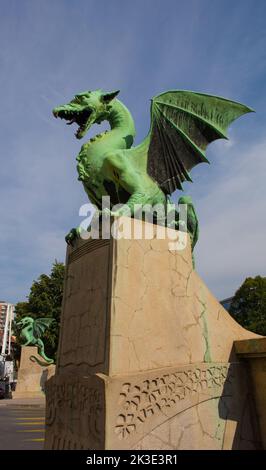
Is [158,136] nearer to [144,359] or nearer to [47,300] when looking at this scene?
[144,359]

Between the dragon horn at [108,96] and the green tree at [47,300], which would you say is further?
the green tree at [47,300]

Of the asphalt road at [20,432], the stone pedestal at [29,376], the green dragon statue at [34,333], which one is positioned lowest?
the asphalt road at [20,432]

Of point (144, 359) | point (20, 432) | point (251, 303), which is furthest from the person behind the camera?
point (251, 303)

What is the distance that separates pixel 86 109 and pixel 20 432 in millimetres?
6952

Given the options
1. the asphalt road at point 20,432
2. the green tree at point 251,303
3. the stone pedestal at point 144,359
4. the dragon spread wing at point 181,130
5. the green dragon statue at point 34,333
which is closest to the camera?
the stone pedestal at point 144,359

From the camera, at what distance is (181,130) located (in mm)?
4812

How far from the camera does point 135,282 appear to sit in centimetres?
344

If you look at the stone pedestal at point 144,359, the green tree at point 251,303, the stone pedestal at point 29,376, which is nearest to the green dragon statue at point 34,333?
the stone pedestal at point 29,376

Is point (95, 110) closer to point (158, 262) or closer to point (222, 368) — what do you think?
point (158, 262)

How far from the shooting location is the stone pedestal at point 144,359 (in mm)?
3018

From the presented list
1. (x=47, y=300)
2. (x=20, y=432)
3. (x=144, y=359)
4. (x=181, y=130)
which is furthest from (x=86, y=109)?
(x=47, y=300)

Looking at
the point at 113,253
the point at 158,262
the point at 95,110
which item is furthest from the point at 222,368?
the point at 95,110

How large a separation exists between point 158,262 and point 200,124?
7.00 ft

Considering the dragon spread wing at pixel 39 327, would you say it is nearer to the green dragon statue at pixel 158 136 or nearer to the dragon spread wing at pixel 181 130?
the green dragon statue at pixel 158 136
